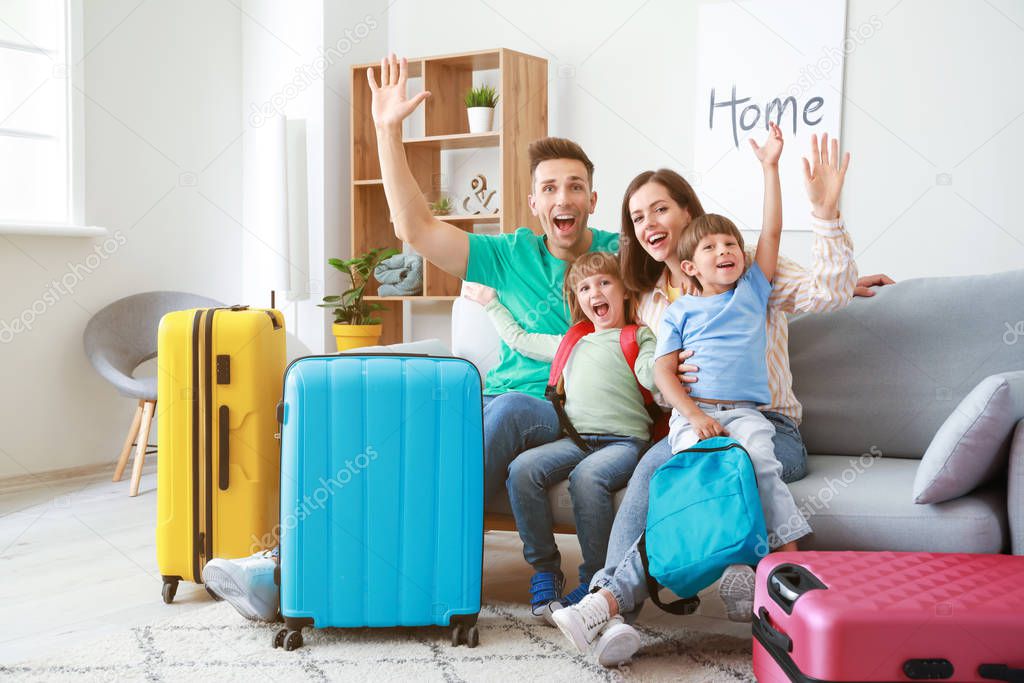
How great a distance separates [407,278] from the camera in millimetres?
4586

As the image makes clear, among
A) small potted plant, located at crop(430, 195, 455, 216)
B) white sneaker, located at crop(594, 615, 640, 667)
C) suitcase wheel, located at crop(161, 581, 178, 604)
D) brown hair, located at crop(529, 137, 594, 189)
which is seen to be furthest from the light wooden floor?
small potted plant, located at crop(430, 195, 455, 216)

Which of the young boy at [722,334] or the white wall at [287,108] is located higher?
the white wall at [287,108]

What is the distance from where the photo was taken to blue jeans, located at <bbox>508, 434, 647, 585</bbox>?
209 cm

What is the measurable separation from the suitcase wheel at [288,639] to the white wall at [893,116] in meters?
2.69

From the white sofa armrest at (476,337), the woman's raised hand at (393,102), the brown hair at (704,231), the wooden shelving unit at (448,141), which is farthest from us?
the wooden shelving unit at (448,141)

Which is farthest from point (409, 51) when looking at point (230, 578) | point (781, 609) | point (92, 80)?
point (781, 609)

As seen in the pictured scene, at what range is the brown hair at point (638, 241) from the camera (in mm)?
2328

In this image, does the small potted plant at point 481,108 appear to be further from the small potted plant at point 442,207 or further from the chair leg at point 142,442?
the chair leg at point 142,442

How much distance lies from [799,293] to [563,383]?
1.89 ft

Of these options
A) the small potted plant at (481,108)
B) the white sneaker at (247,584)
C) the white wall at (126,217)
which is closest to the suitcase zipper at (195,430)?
the white sneaker at (247,584)

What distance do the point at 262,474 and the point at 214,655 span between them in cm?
49

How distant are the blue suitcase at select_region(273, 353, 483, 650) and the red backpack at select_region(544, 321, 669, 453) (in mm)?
331

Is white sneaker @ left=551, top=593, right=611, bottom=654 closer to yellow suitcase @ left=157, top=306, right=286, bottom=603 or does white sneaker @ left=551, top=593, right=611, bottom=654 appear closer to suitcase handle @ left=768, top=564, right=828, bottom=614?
suitcase handle @ left=768, top=564, right=828, bottom=614

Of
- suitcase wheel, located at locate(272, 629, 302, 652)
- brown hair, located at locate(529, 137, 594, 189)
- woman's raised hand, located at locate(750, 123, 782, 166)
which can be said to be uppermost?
brown hair, located at locate(529, 137, 594, 189)
